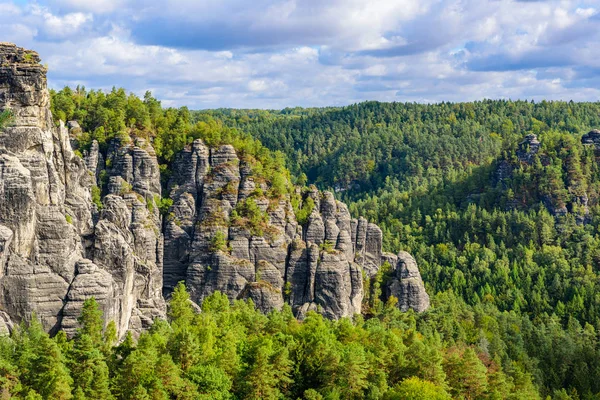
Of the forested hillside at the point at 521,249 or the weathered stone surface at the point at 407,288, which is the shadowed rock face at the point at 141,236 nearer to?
the weathered stone surface at the point at 407,288

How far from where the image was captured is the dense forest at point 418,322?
54.5m

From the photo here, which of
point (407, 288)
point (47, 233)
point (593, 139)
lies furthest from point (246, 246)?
point (593, 139)

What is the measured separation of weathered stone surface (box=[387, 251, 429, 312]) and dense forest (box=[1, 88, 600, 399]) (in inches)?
83.8

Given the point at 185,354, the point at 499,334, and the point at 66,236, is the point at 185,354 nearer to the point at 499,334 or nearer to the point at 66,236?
the point at 66,236

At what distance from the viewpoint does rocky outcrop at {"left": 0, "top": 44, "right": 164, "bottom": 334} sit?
59250mm

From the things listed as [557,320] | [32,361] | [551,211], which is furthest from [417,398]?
[551,211]

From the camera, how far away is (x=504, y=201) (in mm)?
171125

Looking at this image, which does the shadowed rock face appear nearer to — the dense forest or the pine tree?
the dense forest

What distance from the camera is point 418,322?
3821 inches

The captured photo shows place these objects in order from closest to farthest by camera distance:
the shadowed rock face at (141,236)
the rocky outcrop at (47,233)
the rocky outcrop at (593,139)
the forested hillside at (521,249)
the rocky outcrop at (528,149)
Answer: the rocky outcrop at (47,233), the shadowed rock face at (141,236), the forested hillside at (521,249), the rocky outcrop at (528,149), the rocky outcrop at (593,139)

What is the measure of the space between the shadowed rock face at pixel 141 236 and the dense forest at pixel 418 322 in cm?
289

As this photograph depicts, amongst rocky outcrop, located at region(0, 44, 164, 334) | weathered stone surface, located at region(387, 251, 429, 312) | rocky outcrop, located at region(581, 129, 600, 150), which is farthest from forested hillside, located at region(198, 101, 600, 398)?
rocky outcrop, located at region(0, 44, 164, 334)

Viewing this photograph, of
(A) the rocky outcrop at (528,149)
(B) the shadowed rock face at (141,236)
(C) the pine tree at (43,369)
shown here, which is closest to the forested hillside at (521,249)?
(A) the rocky outcrop at (528,149)

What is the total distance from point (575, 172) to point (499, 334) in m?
80.1
